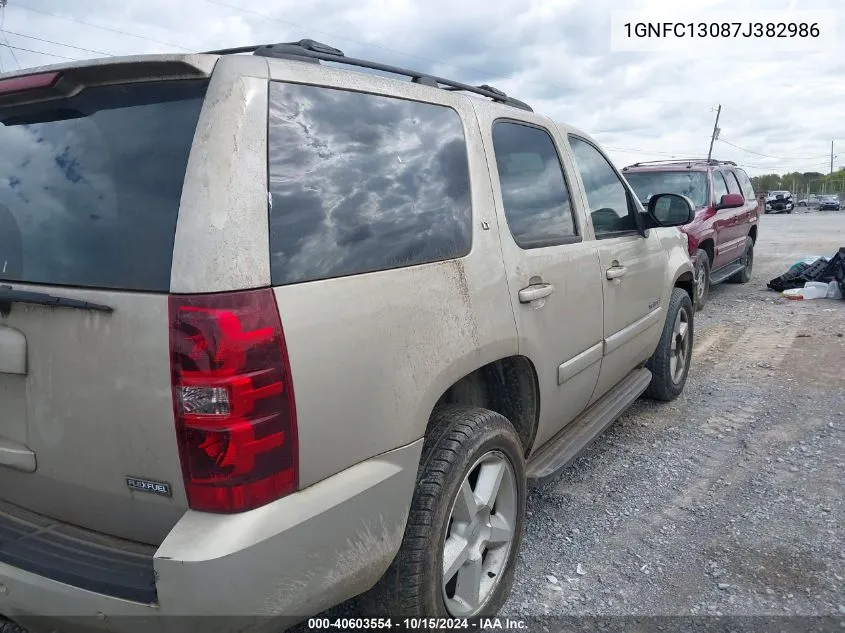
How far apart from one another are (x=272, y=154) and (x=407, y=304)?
58 centimetres

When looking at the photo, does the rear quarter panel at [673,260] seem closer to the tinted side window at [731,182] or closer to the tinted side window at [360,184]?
the tinted side window at [360,184]

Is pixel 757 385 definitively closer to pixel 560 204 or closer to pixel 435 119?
pixel 560 204

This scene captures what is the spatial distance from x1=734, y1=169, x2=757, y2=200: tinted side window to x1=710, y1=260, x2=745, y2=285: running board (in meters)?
1.19

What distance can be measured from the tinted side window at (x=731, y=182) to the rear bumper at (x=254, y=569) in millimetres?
9267

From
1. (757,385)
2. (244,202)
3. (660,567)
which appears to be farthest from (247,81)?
(757,385)

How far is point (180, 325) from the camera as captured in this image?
5.12ft

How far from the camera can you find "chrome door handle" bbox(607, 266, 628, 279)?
3.39m

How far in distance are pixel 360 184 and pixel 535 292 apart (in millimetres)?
984

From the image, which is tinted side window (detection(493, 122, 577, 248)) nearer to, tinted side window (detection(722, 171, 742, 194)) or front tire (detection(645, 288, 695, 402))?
front tire (detection(645, 288, 695, 402))

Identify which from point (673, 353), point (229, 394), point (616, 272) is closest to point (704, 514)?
point (616, 272)

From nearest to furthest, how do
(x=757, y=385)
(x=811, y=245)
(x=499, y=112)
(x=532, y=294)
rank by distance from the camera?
(x=532, y=294)
(x=499, y=112)
(x=757, y=385)
(x=811, y=245)

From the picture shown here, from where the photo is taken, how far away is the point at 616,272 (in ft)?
11.4

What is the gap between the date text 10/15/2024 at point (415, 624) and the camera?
2100 mm

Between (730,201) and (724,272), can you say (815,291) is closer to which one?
(724,272)
